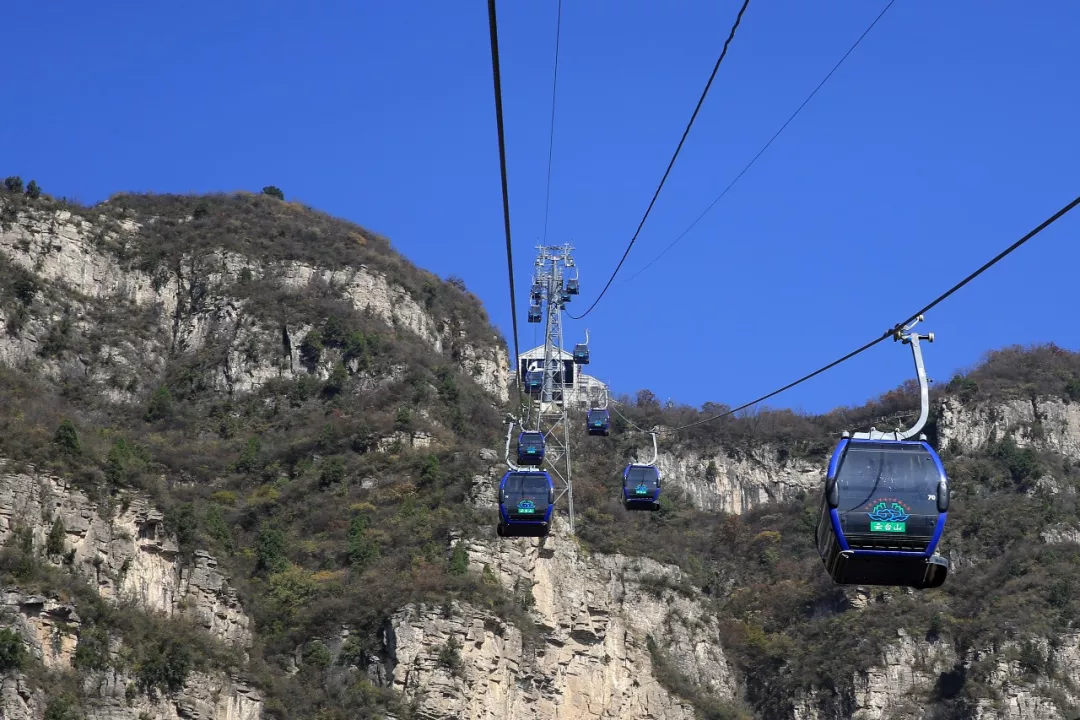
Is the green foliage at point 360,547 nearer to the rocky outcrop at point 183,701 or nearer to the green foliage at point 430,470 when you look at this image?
the green foliage at point 430,470

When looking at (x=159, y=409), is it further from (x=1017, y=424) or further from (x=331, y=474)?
(x=1017, y=424)

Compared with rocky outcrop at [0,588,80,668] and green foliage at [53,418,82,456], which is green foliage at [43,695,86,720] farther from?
green foliage at [53,418,82,456]

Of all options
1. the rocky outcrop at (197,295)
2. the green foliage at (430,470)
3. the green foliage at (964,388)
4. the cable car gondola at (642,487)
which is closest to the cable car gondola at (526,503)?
the cable car gondola at (642,487)

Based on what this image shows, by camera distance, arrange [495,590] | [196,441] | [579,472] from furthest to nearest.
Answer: [579,472]
[196,441]
[495,590]

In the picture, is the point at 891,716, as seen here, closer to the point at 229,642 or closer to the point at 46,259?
the point at 229,642

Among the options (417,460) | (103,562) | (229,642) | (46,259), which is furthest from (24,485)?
(46,259)

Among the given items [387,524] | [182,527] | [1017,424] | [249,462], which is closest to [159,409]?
[249,462]
